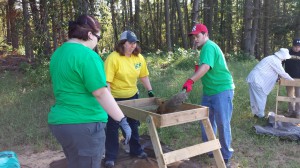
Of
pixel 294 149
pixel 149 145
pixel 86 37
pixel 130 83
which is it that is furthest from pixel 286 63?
pixel 86 37

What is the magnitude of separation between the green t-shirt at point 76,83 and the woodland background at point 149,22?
6.80m

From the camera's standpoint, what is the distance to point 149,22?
1363 inches

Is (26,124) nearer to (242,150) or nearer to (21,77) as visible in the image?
(242,150)

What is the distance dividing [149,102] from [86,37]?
6.91 ft

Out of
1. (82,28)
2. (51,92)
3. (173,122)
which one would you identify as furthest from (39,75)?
(82,28)

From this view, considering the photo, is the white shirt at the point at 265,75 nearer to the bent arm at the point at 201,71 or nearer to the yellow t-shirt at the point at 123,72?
the bent arm at the point at 201,71

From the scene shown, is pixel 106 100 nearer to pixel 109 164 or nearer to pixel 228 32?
pixel 109 164

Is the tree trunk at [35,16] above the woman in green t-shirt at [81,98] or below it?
above

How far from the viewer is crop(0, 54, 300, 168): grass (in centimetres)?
515

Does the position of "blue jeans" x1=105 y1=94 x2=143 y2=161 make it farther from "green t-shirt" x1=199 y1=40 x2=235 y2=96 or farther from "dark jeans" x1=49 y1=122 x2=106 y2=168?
"dark jeans" x1=49 y1=122 x2=106 y2=168

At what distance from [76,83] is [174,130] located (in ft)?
12.7

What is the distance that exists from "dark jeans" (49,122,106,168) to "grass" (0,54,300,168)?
8.69ft

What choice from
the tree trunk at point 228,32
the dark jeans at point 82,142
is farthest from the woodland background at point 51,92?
the tree trunk at point 228,32

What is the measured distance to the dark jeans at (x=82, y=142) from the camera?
248cm
